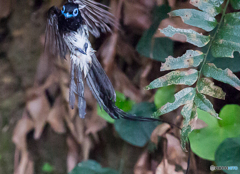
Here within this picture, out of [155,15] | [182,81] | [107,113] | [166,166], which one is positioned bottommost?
[166,166]

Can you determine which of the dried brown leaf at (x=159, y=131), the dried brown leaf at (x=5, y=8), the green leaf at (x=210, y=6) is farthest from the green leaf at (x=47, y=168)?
the green leaf at (x=210, y=6)

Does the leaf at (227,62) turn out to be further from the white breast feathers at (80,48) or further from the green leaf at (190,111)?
the white breast feathers at (80,48)

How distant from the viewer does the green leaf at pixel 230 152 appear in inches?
15.0

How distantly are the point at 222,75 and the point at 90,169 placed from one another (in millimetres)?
377

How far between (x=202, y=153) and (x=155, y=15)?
1.07ft

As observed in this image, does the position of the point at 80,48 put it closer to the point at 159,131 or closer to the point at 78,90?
the point at 78,90

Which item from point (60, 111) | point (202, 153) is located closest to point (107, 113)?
point (60, 111)

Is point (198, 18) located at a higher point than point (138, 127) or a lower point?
higher

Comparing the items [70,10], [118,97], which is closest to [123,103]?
[118,97]

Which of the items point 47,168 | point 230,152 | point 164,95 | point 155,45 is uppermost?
point 155,45

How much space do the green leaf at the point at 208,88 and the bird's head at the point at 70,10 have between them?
0.97ft

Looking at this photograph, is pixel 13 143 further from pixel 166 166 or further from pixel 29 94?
pixel 166 166

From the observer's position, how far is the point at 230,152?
383 mm

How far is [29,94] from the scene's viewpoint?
424 mm
